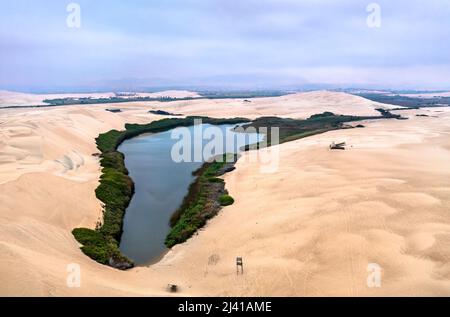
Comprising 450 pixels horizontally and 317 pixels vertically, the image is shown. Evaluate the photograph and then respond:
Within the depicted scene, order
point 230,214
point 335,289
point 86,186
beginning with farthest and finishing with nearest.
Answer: point 86,186 < point 230,214 < point 335,289

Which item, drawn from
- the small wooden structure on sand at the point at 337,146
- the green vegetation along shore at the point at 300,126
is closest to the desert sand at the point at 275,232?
the small wooden structure on sand at the point at 337,146

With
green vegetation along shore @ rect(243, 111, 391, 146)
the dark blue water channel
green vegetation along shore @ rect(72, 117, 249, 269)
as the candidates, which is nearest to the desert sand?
green vegetation along shore @ rect(72, 117, 249, 269)

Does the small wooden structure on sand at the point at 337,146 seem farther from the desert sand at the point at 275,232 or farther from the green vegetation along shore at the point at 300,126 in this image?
the green vegetation along shore at the point at 300,126

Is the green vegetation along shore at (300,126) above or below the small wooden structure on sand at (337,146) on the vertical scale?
above

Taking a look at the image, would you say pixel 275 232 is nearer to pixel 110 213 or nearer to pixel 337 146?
pixel 110 213

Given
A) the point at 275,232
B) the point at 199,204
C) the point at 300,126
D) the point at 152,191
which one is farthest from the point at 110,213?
the point at 300,126

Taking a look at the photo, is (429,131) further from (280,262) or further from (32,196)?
(32,196)

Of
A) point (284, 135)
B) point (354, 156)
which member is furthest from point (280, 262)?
point (284, 135)
